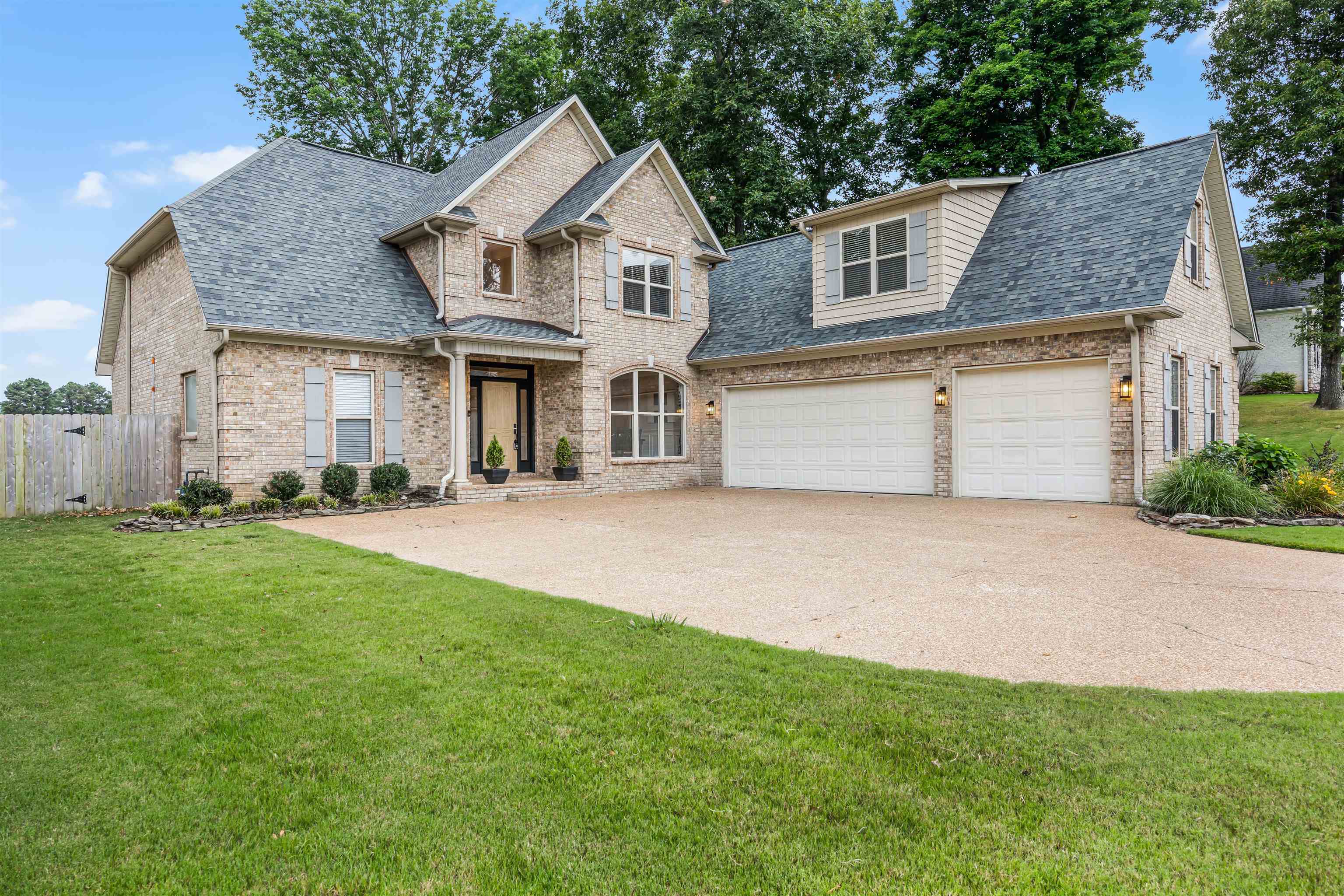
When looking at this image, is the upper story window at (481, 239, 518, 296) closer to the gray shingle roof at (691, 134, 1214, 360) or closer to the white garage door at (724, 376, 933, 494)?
the gray shingle roof at (691, 134, 1214, 360)

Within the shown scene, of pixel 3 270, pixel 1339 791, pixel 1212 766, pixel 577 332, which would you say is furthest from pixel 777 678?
pixel 3 270

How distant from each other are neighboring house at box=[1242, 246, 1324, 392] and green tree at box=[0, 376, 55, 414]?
68.9m

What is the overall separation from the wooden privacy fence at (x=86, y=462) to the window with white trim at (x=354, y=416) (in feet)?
9.80

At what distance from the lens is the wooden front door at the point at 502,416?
1544cm

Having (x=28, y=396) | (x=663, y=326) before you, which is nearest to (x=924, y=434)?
(x=663, y=326)

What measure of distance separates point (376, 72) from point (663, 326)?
1675cm

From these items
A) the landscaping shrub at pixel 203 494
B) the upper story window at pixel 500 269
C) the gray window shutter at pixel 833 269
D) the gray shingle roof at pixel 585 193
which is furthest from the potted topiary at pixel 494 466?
the gray window shutter at pixel 833 269

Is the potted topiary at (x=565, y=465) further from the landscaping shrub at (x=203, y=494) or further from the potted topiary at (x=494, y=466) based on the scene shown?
the landscaping shrub at (x=203, y=494)

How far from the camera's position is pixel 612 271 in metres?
15.6

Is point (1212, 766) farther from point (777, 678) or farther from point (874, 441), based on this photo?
point (874, 441)

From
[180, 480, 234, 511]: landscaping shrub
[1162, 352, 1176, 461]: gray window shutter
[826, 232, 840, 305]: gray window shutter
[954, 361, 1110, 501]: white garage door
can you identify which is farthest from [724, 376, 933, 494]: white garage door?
[180, 480, 234, 511]: landscaping shrub

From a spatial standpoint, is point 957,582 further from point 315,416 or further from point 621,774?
point 315,416

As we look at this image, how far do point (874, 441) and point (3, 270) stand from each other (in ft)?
56.9

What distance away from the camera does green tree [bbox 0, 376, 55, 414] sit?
49500mm
